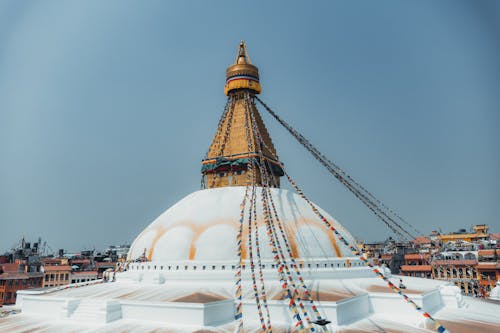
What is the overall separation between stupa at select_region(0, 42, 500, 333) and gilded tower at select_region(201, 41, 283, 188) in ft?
0.24

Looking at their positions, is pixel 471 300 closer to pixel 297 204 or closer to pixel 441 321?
pixel 441 321

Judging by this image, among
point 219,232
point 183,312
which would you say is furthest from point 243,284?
point 183,312

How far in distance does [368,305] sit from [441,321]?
2.07m

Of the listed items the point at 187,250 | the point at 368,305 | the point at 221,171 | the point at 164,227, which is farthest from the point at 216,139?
the point at 368,305

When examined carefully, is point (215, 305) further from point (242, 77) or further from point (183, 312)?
point (242, 77)

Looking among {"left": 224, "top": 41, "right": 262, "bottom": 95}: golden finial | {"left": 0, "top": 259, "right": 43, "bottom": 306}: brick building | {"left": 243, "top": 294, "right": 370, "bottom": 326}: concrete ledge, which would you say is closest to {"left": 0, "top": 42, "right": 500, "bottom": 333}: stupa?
{"left": 243, "top": 294, "right": 370, "bottom": 326}: concrete ledge

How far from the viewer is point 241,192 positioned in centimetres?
1518

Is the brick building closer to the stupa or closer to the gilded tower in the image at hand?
the stupa

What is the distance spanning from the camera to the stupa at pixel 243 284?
967cm

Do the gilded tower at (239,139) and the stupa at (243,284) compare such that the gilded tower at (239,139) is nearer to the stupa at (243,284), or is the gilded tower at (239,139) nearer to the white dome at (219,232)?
the stupa at (243,284)

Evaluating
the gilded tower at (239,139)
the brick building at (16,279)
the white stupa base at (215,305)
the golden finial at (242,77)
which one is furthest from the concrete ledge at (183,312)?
the brick building at (16,279)

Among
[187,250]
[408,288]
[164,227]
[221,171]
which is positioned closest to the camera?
[408,288]

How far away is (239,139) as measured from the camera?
17312 millimetres

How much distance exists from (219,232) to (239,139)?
5.74 meters
